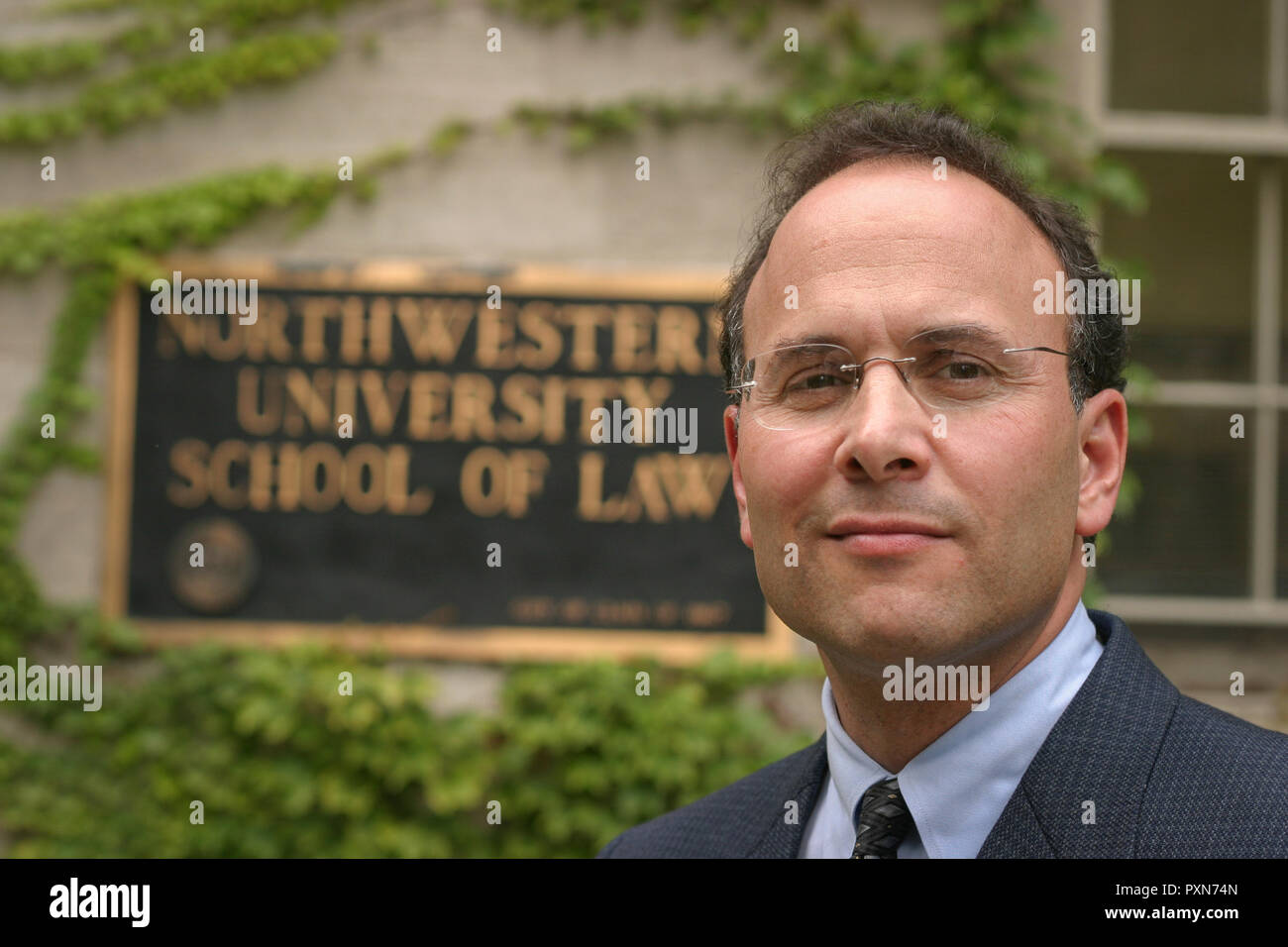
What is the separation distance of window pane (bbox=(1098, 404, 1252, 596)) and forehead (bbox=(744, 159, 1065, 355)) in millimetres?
2842

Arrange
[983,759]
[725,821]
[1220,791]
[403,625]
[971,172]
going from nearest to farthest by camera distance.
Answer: [1220,791], [983,759], [971,172], [725,821], [403,625]

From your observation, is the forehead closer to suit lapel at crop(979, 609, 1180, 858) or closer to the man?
the man

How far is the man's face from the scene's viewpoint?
1.36 meters

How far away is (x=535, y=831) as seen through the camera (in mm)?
3816

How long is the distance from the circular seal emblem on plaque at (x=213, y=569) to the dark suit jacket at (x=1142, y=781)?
9.86 feet

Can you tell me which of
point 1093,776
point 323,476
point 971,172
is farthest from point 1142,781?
point 323,476

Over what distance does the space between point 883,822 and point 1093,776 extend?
248mm

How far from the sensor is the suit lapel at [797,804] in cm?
162

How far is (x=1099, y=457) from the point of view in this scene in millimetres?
1586

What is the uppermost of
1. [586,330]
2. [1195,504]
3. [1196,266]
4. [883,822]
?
[1196,266]

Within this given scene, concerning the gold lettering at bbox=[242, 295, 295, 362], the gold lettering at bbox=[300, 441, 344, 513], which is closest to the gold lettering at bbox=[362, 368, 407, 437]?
the gold lettering at bbox=[300, 441, 344, 513]

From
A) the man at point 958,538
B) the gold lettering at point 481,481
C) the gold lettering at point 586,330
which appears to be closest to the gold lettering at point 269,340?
the gold lettering at point 481,481

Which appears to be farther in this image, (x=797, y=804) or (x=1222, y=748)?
(x=797, y=804)

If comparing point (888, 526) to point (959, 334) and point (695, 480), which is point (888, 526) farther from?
point (695, 480)
